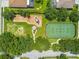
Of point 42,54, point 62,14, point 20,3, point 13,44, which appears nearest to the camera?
point 13,44

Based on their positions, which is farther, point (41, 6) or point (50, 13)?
point (41, 6)

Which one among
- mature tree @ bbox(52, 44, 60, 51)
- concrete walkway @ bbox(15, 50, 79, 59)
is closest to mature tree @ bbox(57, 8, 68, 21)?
mature tree @ bbox(52, 44, 60, 51)

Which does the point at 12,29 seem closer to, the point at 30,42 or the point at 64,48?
the point at 30,42

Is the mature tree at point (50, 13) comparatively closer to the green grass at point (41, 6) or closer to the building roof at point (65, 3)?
the green grass at point (41, 6)

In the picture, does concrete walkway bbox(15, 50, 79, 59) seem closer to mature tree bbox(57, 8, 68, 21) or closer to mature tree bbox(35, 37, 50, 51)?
mature tree bbox(35, 37, 50, 51)

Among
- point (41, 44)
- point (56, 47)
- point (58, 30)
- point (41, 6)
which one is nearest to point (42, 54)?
point (41, 44)

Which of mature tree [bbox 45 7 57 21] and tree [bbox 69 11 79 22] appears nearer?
mature tree [bbox 45 7 57 21]

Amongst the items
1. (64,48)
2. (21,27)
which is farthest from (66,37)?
(21,27)

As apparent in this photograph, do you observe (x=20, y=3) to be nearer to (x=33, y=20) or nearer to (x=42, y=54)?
(x=33, y=20)
